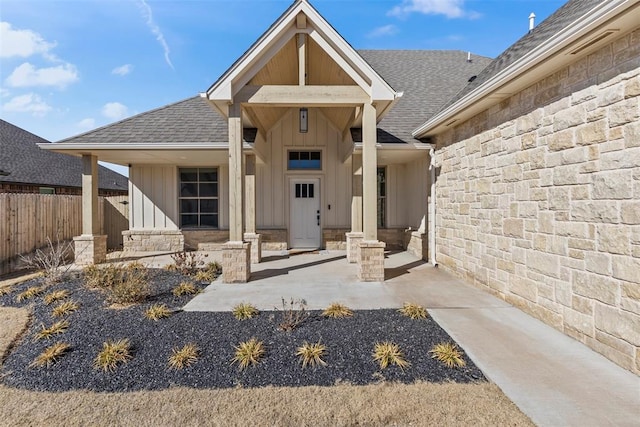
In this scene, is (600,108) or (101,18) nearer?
(600,108)

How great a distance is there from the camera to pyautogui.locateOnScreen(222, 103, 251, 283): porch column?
5.79 metres

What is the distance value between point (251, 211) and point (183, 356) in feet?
17.5

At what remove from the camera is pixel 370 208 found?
5.86m

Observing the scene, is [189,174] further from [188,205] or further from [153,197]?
[153,197]

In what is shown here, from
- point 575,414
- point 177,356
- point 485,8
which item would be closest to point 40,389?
point 177,356

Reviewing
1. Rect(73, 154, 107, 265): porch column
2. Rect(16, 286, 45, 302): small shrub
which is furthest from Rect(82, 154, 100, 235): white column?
Rect(16, 286, 45, 302): small shrub

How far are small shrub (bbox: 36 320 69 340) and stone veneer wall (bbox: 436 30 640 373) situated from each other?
20.5 ft

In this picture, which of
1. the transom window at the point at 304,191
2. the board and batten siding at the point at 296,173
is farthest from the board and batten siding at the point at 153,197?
the transom window at the point at 304,191

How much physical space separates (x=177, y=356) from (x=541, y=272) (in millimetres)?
4647

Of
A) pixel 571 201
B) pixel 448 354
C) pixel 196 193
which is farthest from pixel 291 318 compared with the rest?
pixel 196 193

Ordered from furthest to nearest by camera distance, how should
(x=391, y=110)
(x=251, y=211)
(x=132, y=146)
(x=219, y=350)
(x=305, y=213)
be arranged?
(x=305, y=213), (x=391, y=110), (x=251, y=211), (x=132, y=146), (x=219, y=350)

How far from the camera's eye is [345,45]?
18.5ft

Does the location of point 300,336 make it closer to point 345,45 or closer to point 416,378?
point 416,378

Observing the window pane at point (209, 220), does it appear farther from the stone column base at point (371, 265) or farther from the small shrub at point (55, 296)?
the stone column base at point (371, 265)
